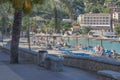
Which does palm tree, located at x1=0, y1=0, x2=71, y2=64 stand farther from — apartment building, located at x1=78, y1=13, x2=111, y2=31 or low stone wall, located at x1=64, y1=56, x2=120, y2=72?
apartment building, located at x1=78, y1=13, x2=111, y2=31

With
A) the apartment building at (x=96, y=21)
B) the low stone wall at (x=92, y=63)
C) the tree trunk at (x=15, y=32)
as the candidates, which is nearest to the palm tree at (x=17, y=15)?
the tree trunk at (x=15, y=32)

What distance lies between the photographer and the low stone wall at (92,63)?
12.3m

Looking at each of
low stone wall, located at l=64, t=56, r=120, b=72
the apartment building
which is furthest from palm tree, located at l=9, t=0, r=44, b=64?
the apartment building

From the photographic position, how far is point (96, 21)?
17538 cm

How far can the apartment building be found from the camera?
173 meters

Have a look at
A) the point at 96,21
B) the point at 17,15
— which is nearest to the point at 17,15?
the point at 17,15

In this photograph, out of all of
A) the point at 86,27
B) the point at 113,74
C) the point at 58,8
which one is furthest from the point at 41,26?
the point at 113,74

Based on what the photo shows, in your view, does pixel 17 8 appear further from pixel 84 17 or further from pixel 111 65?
pixel 84 17

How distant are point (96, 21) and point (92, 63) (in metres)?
162

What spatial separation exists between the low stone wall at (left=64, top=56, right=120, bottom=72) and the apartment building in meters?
154

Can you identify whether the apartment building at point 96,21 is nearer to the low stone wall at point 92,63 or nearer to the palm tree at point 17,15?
the low stone wall at point 92,63

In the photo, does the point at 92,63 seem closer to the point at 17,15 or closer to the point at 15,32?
the point at 15,32

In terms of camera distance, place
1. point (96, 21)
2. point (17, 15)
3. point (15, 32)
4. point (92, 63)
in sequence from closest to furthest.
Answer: point (92, 63), point (17, 15), point (15, 32), point (96, 21)

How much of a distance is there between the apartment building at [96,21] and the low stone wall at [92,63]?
505ft
